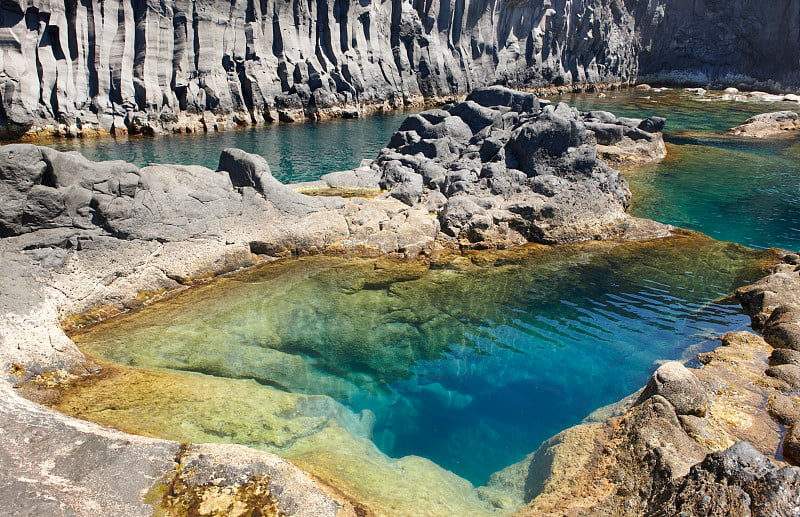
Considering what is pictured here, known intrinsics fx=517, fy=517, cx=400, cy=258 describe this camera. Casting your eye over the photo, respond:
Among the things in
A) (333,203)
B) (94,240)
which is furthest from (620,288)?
(94,240)

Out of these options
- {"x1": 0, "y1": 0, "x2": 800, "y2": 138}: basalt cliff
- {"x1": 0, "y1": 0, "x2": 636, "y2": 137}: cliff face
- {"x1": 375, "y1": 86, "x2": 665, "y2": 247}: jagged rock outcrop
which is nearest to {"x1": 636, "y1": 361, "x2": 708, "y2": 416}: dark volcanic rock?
{"x1": 375, "y1": 86, "x2": 665, "y2": 247}: jagged rock outcrop

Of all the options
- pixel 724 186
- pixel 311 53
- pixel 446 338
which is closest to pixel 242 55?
pixel 311 53

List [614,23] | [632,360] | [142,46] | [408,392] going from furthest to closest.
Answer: [614,23] < [142,46] < [632,360] < [408,392]

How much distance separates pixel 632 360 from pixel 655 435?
3439mm

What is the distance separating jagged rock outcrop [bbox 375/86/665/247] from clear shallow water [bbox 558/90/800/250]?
297 centimetres

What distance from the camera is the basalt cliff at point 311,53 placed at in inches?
1230

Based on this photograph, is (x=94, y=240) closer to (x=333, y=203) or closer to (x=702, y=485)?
(x=333, y=203)

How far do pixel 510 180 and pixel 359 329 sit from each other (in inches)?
348

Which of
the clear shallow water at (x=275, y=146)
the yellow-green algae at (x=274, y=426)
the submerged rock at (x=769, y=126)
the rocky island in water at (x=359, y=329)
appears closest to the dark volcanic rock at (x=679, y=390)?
the rocky island in water at (x=359, y=329)

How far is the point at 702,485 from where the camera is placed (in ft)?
16.3

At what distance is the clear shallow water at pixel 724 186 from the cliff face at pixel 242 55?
24087 mm

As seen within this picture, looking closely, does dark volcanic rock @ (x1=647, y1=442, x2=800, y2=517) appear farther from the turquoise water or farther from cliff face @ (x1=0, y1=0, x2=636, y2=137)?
cliff face @ (x1=0, y1=0, x2=636, y2=137)

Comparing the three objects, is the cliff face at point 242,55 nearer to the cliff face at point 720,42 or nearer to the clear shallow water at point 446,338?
the cliff face at point 720,42

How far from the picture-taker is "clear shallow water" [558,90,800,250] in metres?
18.0
